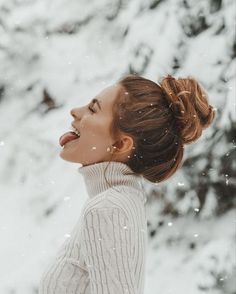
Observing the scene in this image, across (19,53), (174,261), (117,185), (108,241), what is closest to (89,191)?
Result: (117,185)

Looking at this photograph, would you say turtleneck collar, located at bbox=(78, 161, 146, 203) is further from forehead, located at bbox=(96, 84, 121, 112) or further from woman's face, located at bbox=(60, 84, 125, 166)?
forehead, located at bbox=(96, 84, 121, 112)

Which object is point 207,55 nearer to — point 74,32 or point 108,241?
point 74,32

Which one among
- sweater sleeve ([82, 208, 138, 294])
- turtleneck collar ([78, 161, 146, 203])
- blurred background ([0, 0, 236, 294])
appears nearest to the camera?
sweater sleeve ([82, 208, 138, 294])

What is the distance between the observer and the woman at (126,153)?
50.4 inches

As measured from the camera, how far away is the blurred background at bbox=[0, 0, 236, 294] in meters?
3.00

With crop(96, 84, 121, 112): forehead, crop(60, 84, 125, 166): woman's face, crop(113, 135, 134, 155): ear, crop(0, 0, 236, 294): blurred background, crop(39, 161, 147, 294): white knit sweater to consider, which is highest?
crop(96, 84, 121, 112): forehead

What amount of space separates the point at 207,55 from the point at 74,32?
2.16 ft

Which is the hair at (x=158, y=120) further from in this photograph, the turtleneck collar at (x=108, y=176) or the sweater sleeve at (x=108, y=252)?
the sweater sleeve at (x=108, y=252)

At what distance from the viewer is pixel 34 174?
3.20 metres

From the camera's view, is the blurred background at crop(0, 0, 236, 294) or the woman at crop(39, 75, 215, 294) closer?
the woman at crop(39, 75, 215, 294)

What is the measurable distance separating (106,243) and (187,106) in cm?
38

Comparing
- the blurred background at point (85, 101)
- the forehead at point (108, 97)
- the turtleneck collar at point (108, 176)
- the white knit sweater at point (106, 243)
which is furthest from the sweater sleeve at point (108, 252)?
the blurred background at point (85, 101)

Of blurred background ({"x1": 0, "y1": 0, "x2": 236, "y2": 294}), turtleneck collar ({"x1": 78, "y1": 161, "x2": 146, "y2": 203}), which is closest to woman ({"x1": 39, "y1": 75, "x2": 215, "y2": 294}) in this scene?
turtleneck collar ({"x1": 78, "y1": 161, "x2": 146, "y2": 203})

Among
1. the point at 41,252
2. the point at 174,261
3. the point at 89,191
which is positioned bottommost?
the point at 174,261
